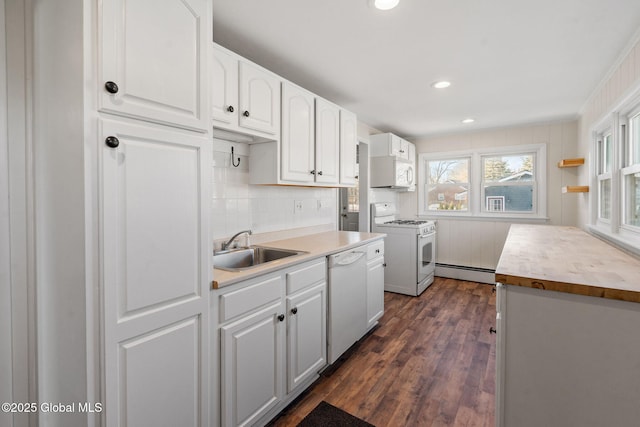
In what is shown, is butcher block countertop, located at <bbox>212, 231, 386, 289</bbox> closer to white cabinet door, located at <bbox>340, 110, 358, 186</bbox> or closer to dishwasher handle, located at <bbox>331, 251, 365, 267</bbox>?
dishwasher handle, located at <bbox>331, 251, 365, 267</bbox>

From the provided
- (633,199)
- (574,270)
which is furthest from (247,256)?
(633,199)

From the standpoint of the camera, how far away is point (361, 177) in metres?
4.08

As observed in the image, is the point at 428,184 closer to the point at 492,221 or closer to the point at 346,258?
the point at 492,221

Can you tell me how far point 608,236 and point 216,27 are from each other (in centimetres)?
310

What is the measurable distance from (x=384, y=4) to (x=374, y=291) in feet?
7.15

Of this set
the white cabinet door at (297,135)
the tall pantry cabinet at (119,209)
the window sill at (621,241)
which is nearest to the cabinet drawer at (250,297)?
the tall pantry cabinet at (119,209)

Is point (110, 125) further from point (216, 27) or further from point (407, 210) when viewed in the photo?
point (407, 210)

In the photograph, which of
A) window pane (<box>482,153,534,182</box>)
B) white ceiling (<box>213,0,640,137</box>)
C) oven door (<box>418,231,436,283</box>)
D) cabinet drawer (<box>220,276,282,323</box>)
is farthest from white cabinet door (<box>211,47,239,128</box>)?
window pane (<box>482,153,534,182</box>)

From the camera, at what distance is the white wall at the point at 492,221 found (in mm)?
3953

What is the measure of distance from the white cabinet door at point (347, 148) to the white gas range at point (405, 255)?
1184 millimetres

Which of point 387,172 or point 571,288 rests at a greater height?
point 387,172

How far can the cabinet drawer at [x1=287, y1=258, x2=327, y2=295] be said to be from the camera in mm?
1784

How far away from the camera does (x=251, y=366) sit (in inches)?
60.4

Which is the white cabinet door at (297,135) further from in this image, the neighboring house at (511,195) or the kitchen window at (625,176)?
the neighboring house at (511,195)
